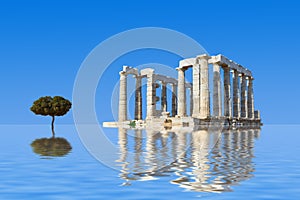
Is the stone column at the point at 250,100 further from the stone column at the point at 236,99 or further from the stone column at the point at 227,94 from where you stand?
the stone column at the point at 227,94

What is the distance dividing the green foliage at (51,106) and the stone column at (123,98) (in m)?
8.95

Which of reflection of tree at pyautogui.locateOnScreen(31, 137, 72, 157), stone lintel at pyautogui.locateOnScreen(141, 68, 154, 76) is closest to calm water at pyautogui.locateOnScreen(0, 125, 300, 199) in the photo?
reflection of tree at pyautogui.locateOnScreen(31, 137, 72, 157)

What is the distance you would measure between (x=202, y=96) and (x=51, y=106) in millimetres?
25236

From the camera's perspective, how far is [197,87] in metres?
44.9

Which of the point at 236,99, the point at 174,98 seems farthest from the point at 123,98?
the point at 236,99

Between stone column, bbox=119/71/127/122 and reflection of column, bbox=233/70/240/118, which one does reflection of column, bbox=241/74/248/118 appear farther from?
stone column, bbox=119/71/127/122

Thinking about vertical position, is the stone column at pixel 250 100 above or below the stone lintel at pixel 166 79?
below

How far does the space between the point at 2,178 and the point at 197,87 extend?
3731 cm

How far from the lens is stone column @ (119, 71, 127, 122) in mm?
57219

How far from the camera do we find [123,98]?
57.6 metres

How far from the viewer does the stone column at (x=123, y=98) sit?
5722cm

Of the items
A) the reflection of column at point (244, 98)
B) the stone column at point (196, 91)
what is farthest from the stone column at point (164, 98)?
the stone column at point (196, 91)

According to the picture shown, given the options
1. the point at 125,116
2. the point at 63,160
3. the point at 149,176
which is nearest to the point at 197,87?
the point at 125,116

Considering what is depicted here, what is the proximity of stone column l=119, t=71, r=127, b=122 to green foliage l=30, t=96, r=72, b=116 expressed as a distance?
8954 millimetres
